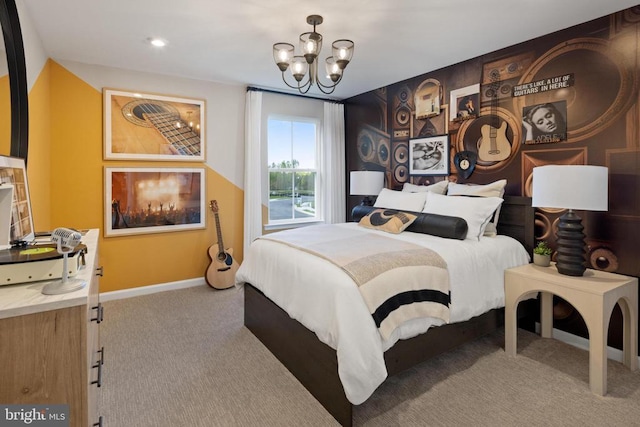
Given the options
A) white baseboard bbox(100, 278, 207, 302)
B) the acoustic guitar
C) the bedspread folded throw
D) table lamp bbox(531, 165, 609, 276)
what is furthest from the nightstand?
white baseboard bbox(100, 278, 207, 302)

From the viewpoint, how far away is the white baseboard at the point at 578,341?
8.13 feet

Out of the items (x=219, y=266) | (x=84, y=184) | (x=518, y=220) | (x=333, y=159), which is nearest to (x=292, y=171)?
(x=333, y=159)

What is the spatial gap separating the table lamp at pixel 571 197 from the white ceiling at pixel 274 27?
1155 millimetres

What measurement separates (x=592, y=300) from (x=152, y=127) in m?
4.18

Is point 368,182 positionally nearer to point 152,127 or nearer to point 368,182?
point 368,182

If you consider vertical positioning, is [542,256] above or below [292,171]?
below

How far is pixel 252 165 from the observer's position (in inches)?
167

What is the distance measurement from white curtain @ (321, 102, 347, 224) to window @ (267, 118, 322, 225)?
0.52 ft

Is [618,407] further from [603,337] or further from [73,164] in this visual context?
[73,164]

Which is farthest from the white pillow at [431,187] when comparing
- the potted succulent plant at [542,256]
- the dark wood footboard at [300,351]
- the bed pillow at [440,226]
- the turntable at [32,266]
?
the turntable at [32,266]

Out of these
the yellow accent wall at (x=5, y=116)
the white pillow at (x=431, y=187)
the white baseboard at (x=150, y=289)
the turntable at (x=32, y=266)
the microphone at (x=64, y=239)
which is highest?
the yellow accent wall at (x=5, y=116)

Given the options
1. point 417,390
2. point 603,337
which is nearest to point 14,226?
point 417,390

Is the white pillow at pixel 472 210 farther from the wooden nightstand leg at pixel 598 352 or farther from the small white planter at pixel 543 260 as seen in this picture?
the wooden nightstand leg at pixel 598 352

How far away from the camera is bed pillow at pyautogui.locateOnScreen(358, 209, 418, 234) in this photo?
3.04m
